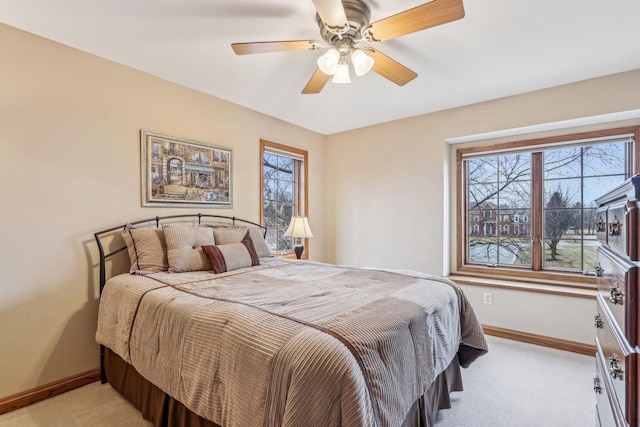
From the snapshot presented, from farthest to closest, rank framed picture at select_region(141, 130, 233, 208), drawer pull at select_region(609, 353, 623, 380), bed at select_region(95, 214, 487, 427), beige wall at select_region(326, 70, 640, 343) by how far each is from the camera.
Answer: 1. beige wall at select_region(326, 70, 640, 343)
2. framed picture at select_region(141, 130, 233, 208)
3. bed at select_region(95, 214, 487, 427)
4. drawer pull at select_region(609, 353, 623, 380)

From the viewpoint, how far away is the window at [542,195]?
9.95ft

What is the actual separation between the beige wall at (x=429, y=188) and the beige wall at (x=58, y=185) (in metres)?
2.52

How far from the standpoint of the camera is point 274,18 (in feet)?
6.45

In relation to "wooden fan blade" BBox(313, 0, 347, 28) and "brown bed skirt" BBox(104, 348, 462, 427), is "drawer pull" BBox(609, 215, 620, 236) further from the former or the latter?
"wooden fan blade" BBox(313, 0, 347, 28)

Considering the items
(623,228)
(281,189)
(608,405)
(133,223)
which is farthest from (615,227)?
(281,189)

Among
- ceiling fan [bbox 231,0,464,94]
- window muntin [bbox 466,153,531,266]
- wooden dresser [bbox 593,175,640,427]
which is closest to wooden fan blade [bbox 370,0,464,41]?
ceiling fan [bbox 231,0,464,94]

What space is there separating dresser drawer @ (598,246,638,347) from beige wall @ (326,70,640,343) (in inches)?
87.3

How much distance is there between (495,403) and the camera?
6.70 ft

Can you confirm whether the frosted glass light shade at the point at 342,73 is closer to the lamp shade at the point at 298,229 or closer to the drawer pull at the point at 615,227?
the drawer pull at the point at 615,227

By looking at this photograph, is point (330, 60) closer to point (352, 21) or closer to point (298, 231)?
point (352, 21)

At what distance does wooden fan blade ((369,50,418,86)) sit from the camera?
201 centimetres

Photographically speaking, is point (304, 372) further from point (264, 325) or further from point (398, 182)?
point (398, 182)

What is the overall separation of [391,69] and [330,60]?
53 centimetres

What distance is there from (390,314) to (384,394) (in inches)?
13.7
